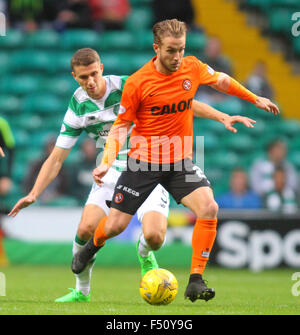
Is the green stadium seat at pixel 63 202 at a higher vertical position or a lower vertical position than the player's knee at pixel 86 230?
higher

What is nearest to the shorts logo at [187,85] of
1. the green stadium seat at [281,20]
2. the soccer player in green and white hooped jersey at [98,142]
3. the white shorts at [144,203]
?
the soccer player in green and white hooped jersey at [98,142]

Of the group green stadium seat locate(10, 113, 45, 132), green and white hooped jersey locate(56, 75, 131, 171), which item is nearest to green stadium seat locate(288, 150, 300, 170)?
green stadium seat locate(10, 113, 45, 132)

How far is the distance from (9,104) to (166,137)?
8.37 metres

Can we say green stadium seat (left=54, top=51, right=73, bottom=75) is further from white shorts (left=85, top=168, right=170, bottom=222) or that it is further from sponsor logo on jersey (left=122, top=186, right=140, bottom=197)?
sponsor logo on jersey (left=122, top=186, right=140, bottom=197)

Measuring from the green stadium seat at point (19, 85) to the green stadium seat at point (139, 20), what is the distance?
211 cm

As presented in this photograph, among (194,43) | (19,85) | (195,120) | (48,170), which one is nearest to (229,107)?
(195,120)

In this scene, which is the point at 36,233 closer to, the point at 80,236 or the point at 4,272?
the point at 4,272

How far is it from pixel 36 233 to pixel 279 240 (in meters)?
3.50

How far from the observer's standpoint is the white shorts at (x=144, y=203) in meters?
6.66

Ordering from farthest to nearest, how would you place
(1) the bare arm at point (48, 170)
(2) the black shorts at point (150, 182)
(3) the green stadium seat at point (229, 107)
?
(3) the green stadium seat at point (229, 107) → (1) the bare arm at point (48, 170) → (2) the black shorts at point (150, 182)

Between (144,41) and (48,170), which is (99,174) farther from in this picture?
(144,41)

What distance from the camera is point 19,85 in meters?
14.3

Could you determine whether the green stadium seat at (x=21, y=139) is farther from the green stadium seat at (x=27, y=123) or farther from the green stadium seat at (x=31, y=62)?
the green stadium seat at (x=31, y=62)

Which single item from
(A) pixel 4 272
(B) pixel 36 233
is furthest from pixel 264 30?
(A) pixel 4 272
